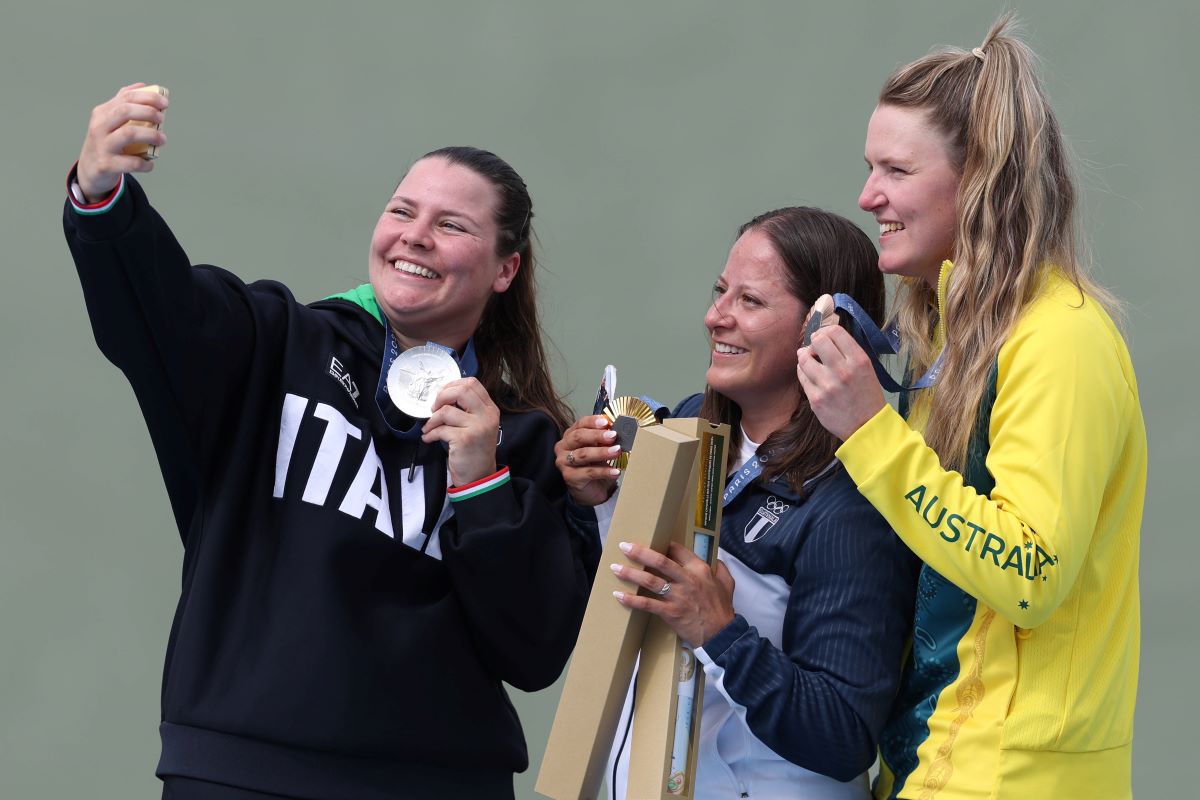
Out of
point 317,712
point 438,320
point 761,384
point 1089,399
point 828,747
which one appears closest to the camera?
point 1089,399

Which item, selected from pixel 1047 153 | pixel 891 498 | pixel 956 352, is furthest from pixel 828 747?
pixel 1047 153

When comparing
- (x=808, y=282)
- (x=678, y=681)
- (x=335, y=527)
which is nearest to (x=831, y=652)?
(x=678, y=681)

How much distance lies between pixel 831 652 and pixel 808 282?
0.64 metres

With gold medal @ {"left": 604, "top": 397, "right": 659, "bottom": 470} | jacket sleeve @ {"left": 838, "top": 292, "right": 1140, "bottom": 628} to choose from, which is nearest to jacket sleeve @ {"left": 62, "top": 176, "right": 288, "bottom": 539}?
gold medal @ {"left": 604, "top": 397, "right": 659, "bottom": 470}

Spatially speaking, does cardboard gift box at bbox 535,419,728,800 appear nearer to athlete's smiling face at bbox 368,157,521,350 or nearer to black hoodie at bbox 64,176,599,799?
black hoodie at bbox 64,176,599,799

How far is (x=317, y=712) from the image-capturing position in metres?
2.24

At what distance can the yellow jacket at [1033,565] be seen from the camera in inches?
75.6

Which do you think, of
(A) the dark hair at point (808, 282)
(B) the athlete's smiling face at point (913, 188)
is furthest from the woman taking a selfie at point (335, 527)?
(B) the athlete's smiling face at point (913, 188)

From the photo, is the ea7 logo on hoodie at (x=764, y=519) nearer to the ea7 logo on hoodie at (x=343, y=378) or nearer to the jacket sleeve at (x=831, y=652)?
the jacket sleeve at (x=831, y=652)

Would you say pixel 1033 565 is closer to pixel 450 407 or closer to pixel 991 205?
pixel 991 205

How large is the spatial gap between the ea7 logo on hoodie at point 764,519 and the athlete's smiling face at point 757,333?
18 cm

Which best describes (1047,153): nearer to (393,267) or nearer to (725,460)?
(725,460)

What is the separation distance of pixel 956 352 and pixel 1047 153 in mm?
345

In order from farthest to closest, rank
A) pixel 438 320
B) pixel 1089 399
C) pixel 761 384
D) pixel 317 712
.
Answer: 1. pixel 438 320
2. pixel 761 384
3. pixel 317 712
4. pixel 1089 399
